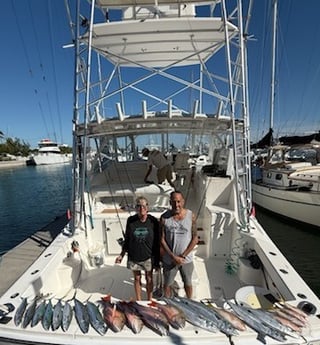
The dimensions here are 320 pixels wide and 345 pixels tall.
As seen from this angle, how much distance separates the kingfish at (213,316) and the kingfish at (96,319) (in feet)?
2.40

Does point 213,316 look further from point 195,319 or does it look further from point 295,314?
point 295,314

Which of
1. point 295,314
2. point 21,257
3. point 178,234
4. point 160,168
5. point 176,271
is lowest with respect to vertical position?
point 21,257

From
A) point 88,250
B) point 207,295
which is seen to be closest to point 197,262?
point 207,295

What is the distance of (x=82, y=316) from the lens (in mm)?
2547

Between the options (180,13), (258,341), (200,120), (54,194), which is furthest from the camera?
(54,194)

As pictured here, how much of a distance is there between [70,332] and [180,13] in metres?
6.64

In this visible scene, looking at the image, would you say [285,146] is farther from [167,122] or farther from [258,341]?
[258,341]

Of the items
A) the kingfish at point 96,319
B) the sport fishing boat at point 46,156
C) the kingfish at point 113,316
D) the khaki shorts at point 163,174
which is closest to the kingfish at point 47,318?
the kingfish at point 96,319

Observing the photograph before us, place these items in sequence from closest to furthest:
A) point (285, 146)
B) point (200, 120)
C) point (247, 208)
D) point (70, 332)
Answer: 1. point (70, 332)
2. point (247, 208)
3. point (200, 120)
4. point (285, 146)

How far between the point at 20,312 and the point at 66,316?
502 millimetres

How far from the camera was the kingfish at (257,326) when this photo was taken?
224 cm

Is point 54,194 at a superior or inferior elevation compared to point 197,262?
inferior

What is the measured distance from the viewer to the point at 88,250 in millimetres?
5301

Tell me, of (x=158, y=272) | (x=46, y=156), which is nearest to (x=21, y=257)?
(x=158, y=272)
